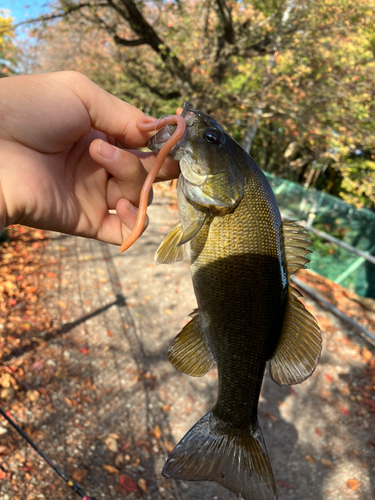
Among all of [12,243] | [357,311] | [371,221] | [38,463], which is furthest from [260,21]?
[38,463]

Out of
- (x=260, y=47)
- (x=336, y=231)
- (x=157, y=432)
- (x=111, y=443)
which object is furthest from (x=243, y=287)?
(x=260, y=47)

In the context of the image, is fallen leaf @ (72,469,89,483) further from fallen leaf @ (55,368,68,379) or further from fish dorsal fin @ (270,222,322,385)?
fish dorsal fin @ (270,222,322,385)

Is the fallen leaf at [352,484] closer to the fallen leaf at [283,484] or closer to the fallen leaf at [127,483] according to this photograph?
the fallen leaf at [283,484]

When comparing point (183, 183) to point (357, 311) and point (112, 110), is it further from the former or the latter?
point (357, 311)

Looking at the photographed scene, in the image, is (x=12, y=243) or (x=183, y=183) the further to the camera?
(x=12, y=243)

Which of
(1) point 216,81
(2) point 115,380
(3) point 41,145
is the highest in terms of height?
(1) point 216,81

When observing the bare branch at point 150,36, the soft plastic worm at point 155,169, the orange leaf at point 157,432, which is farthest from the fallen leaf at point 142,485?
the bare branch at point 150,36

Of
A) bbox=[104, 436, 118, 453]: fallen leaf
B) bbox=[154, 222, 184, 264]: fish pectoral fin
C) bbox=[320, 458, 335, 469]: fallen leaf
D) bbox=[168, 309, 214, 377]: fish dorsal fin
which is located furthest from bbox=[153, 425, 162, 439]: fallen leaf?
bbox=[154, 222, 184, 264]: fish pectoral fin

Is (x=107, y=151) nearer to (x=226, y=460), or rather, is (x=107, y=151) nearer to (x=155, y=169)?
(x=155, y=169)
